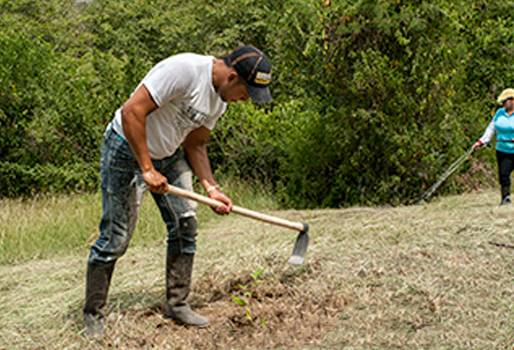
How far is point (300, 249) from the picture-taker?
4.48 metres

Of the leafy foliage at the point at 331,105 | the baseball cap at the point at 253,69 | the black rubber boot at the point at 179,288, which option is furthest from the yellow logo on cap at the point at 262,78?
the leafy foliage at the point at 331,105

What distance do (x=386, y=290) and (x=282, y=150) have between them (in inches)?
251

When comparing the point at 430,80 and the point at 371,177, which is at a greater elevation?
the point at 430,80

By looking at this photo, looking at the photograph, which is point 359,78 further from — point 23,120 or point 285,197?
point 23,120

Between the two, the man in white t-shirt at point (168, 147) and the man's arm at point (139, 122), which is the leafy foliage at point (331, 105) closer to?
the man in white t-shirt at point (168, 147)

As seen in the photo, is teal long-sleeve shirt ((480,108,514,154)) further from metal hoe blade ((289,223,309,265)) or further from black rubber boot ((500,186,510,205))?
metal hoe blade ((289,223,309,265))

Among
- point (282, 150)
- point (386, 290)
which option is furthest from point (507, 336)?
point (282, 150)

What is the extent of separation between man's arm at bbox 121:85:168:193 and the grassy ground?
106cm

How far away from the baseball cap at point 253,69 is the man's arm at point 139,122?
1.59 feet

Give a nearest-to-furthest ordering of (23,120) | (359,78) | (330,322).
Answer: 1. (330,322)
2. (359,78)
3. (23,120)

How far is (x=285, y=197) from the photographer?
32.8 ft

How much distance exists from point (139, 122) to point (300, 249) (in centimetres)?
157

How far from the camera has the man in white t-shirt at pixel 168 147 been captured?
344cm

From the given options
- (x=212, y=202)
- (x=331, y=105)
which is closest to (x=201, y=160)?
(x=212, y=202)
